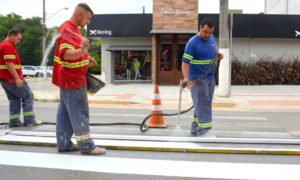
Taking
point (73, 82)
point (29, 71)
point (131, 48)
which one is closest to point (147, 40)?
point (131, 48)

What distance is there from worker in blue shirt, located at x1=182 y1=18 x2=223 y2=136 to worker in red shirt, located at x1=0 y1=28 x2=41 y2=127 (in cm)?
315

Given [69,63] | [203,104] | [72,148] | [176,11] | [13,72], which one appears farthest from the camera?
[176,11]

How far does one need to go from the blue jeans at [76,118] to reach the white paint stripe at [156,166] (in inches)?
7.2

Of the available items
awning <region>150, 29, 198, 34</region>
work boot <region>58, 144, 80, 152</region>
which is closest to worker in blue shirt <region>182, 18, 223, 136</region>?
work boot <region>58, 144, 80, 152</region>

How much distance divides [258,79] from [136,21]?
24.5ft

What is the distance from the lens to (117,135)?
22.4 ft

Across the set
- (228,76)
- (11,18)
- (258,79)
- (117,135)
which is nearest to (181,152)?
(117,135)

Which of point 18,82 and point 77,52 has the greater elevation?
point 77,52

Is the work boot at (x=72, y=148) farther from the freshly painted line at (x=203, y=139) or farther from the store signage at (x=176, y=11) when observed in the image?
the store signage at (x=176, y=11)

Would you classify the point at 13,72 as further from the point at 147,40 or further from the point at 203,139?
the point at 147,40

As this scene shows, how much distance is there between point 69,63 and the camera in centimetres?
550

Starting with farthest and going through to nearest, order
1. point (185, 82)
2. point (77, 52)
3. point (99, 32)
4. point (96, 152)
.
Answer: point (99, 32)
point (185, 82)
point (96, 152)
point (77, 52)

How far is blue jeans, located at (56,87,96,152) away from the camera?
18.4ft

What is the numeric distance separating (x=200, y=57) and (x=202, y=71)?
224 millimetres
